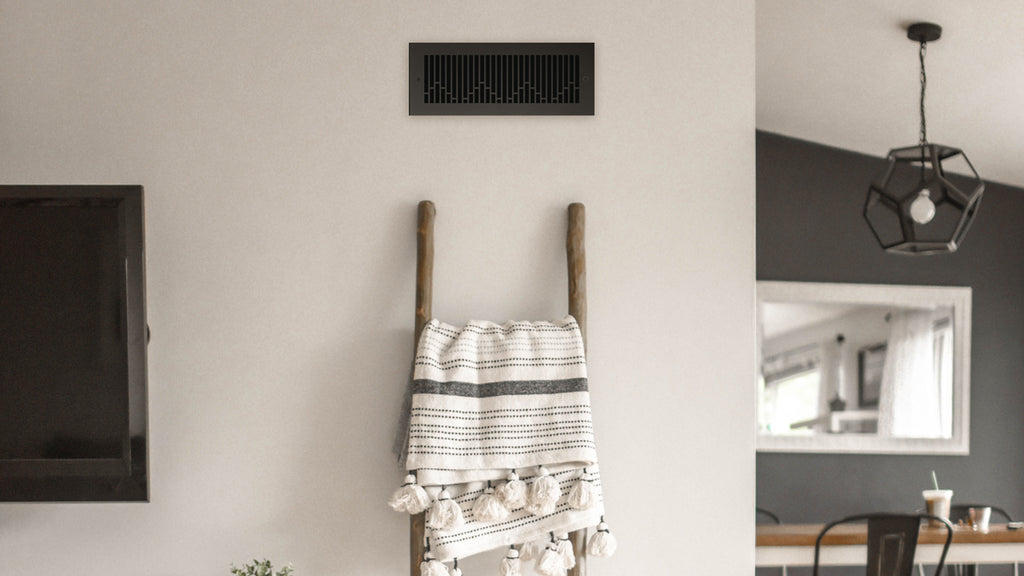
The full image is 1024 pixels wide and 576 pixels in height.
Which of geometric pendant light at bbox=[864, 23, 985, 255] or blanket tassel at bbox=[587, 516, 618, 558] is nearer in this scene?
blanket tassel at bbox=[587, 516, 618, 558]

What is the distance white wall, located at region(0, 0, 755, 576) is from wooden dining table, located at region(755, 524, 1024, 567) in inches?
58.1

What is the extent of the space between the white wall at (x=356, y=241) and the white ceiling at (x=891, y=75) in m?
1.37

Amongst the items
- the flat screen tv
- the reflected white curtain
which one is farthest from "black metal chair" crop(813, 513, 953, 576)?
the flat screen tv

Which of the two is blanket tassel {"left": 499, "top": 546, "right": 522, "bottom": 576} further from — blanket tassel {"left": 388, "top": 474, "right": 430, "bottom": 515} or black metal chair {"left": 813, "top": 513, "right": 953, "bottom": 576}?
black metal chair {"left": 813, "top": 513, "right": 953, "bottom": 576}

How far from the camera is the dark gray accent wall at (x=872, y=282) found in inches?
192

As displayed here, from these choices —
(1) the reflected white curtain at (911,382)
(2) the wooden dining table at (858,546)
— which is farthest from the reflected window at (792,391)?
(2) the wooden dining table at (858,546)

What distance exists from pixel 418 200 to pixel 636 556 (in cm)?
88

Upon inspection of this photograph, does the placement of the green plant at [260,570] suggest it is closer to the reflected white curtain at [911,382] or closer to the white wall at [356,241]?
the white wall at [356,241]

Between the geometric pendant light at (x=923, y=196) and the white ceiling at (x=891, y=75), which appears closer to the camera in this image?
the geometric pendant light at (x=923, y=196)

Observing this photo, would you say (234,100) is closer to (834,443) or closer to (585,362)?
(585,362)

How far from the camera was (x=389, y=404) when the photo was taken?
2014 mm

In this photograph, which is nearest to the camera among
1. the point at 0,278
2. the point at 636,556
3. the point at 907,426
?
the point at 0,278

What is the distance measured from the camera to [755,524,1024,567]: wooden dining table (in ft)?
11.0

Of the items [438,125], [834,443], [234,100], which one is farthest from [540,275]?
[834,443]
